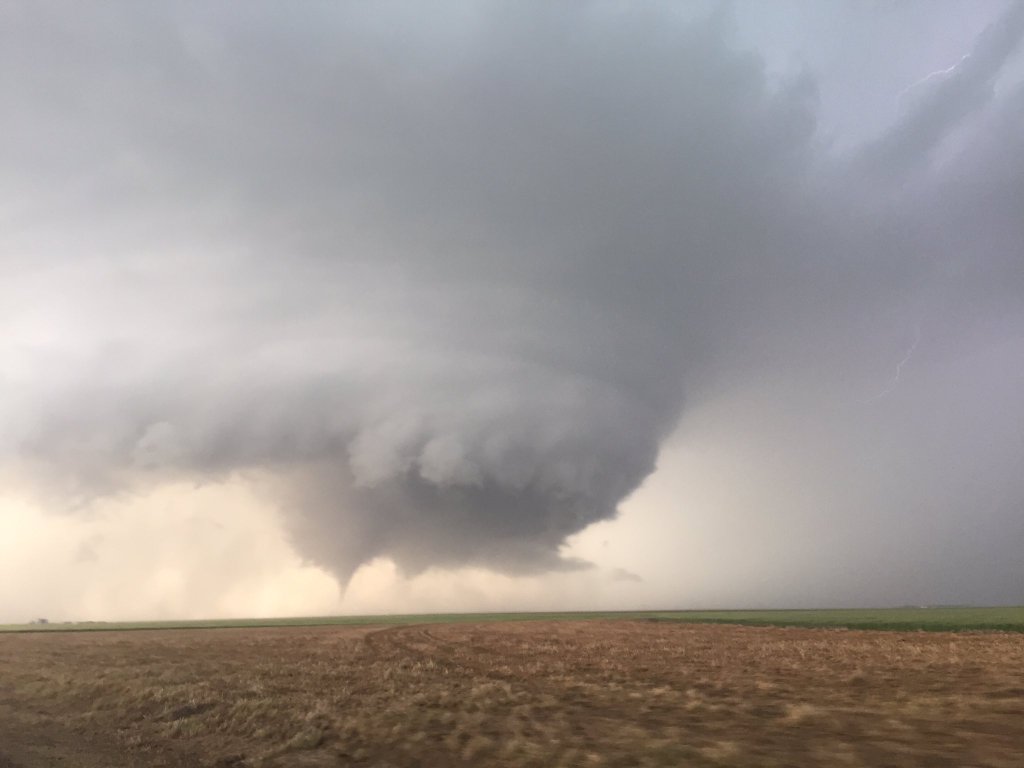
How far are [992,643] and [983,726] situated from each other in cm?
3668

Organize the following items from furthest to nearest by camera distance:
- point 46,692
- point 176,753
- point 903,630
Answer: point 903,630 < point 46,692 < point 176,753

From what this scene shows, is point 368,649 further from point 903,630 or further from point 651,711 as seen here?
point 903,630

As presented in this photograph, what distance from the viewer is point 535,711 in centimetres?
2661

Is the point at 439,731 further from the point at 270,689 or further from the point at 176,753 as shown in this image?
the point at 270,689

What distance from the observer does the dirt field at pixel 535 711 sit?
20.0 meters

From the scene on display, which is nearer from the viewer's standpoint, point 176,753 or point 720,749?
point 720,749

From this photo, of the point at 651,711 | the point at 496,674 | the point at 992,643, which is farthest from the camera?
the point at 992,643

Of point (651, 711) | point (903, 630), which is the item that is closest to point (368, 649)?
point (651, 711)

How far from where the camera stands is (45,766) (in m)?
20.8

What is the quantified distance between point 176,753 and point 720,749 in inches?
708

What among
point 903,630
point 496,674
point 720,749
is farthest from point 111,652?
point 903,630

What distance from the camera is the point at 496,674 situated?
125ft

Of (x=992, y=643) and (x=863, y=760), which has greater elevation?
(x=992, y=643)

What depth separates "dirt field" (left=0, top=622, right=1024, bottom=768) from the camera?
20.0m
